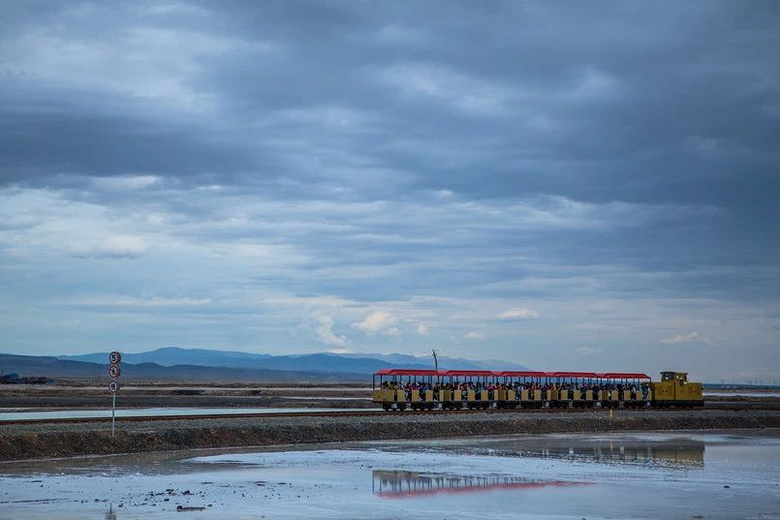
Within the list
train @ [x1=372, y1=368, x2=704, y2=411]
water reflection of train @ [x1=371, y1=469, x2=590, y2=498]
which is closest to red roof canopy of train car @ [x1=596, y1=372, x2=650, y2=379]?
train @ [x1=372, y1=368, x2=704, y2=411]

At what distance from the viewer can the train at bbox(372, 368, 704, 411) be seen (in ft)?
244

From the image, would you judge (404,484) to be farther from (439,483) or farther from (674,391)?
(674,391)

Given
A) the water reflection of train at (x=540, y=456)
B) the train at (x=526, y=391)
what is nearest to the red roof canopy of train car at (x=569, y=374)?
the train at (x=526, y=391)

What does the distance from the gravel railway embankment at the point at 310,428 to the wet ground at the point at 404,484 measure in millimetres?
1814

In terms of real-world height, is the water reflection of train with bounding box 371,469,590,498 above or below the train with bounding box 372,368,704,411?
below

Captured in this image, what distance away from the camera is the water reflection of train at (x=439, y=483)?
100 feet

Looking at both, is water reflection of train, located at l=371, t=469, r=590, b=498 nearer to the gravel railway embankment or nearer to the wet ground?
the wet ground

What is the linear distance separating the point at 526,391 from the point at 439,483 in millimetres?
49994

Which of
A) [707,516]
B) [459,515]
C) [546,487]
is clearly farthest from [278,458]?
[707,516]

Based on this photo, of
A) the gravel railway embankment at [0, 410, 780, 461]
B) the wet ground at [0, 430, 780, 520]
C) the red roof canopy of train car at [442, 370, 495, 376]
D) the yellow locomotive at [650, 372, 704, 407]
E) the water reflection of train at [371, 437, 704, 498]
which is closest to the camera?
the wet ground at [0, 430, 780, 520]

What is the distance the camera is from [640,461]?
41156 millimetres

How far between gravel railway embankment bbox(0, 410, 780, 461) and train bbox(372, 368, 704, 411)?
8.01m

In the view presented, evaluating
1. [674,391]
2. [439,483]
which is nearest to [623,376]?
[674,391]

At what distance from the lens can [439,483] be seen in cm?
3259
